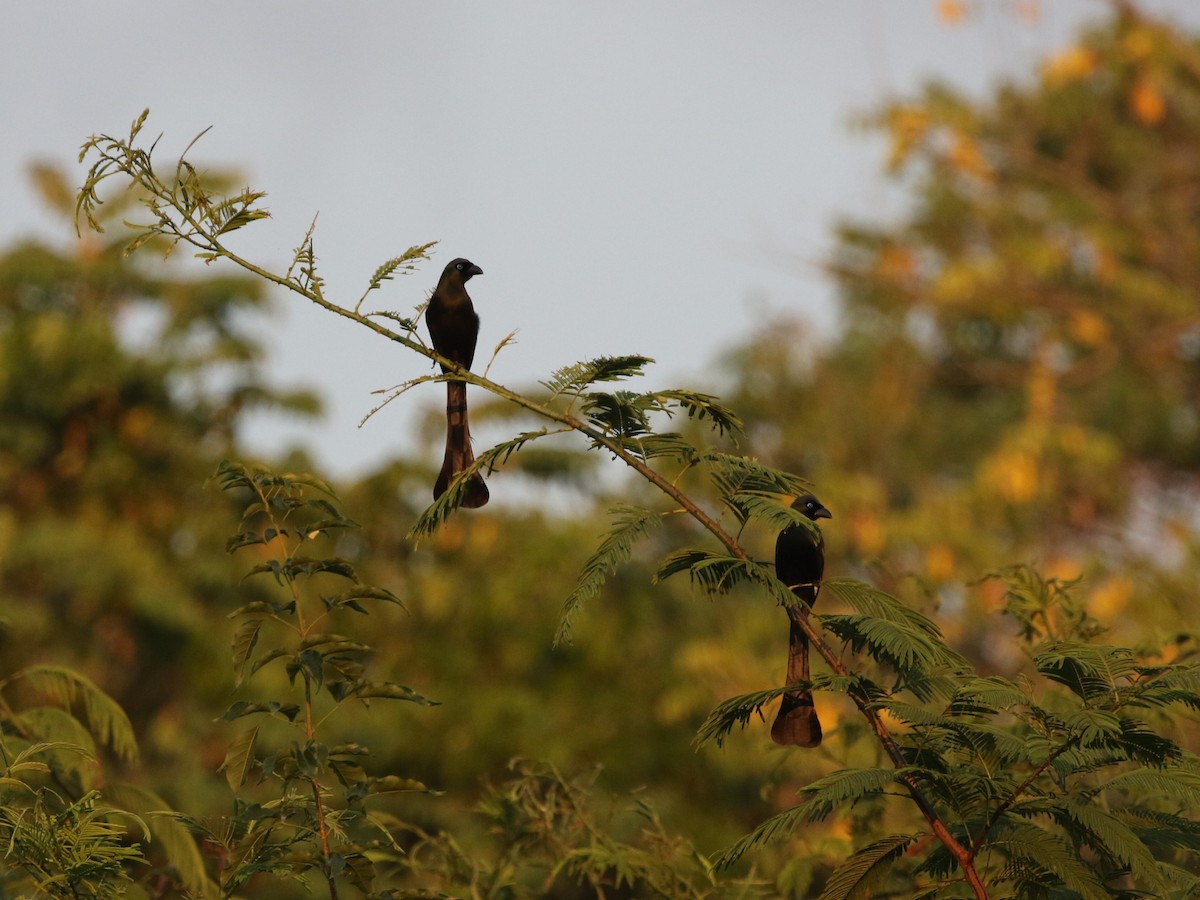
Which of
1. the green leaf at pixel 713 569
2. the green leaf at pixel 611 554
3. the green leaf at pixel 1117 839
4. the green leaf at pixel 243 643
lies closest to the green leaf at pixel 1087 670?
the green leaf at pixel 1117 839

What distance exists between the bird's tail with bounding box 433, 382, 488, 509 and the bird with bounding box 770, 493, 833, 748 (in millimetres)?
438

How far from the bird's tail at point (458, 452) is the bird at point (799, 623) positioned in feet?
1.44

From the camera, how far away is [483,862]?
263 centimetres

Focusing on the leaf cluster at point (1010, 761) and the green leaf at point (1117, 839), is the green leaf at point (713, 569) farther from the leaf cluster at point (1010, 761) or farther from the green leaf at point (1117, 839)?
the green leaf at point (1117, 839)

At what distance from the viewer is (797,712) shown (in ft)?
6.81

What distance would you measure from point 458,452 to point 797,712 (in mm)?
626

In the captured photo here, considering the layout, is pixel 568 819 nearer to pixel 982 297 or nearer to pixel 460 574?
pixel 460 574

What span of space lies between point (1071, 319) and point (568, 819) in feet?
44.9

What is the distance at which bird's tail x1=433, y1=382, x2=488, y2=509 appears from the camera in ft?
6.48

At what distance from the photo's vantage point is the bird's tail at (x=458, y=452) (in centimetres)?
198

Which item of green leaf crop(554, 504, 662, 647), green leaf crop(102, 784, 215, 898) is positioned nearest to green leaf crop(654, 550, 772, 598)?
green leaf crop(554, 504, 662, 647)

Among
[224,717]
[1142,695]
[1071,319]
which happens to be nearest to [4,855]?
[224,717]

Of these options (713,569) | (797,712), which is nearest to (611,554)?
(713,569)

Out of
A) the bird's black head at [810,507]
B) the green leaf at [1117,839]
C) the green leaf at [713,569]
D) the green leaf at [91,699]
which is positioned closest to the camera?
the green leaf at [1117,839]
